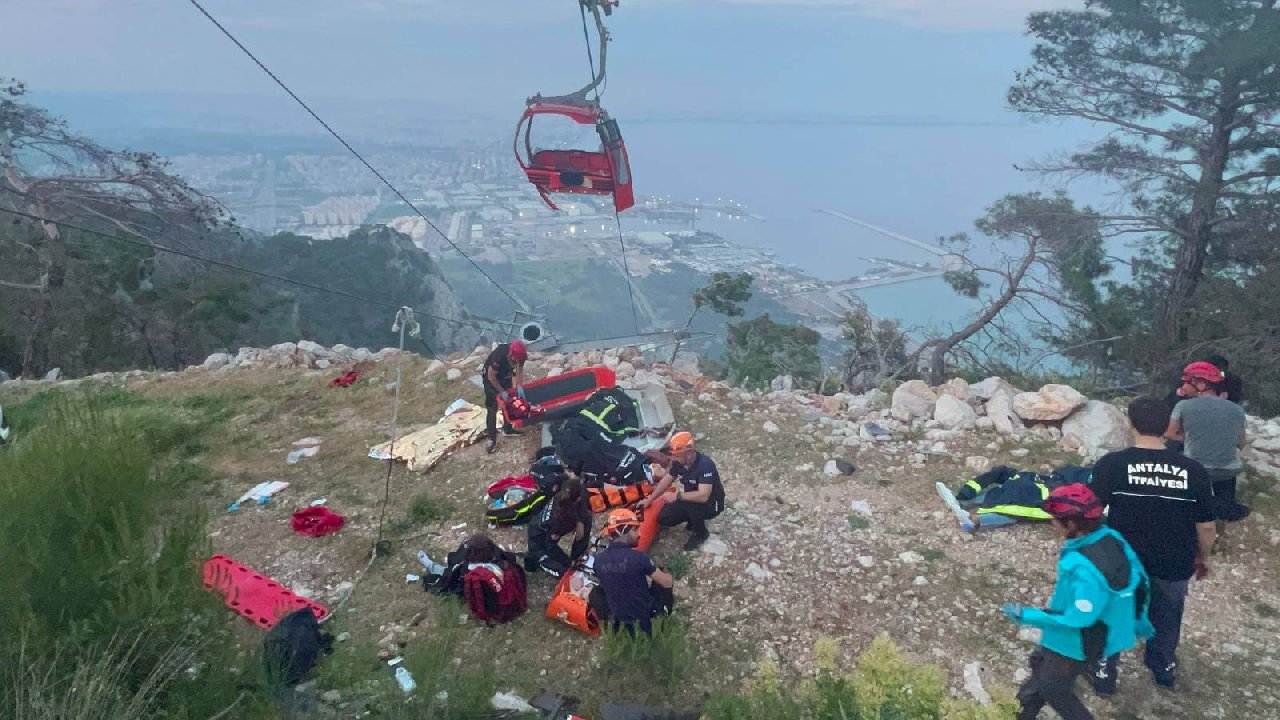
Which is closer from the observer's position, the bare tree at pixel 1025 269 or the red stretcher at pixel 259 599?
the red stretcher at pixel 259 599

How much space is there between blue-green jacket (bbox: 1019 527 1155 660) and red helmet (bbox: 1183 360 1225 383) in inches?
85.3

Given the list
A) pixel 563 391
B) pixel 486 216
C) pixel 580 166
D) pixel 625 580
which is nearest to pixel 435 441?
pixel 563 391

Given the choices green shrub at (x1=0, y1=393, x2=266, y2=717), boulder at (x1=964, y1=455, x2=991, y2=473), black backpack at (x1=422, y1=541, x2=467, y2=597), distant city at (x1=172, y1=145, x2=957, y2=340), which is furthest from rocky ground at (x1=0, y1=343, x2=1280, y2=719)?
distant city at (x1=172, y1=145, x2=957, y2=340)

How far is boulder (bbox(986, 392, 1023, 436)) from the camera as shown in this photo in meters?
7.99

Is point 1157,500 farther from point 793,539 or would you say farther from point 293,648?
point 293,648

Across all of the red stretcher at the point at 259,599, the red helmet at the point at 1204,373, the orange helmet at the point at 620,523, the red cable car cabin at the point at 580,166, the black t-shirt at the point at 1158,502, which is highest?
the red cable car cabin at the point at 580,166

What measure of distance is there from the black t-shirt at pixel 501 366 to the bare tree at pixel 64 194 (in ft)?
32.3

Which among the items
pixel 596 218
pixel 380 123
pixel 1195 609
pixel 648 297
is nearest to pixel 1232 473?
pixel 1195 609

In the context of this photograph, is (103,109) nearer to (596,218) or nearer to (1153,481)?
(596,218)

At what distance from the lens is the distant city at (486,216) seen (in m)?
36.8

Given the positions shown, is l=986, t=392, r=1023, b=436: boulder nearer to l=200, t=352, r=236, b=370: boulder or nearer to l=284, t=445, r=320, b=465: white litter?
l=284, t=445, r=320, b=465: white litter

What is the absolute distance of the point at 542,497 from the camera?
A: 6.54 metres

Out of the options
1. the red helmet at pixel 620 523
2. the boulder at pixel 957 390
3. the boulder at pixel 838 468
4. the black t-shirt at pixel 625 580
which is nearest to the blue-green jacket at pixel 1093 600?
the black t-shirt at pixel 625 580

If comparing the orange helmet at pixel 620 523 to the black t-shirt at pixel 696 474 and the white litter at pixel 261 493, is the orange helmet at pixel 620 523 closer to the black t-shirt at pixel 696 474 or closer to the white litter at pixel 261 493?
the black t-shirt at pixel 696 474
